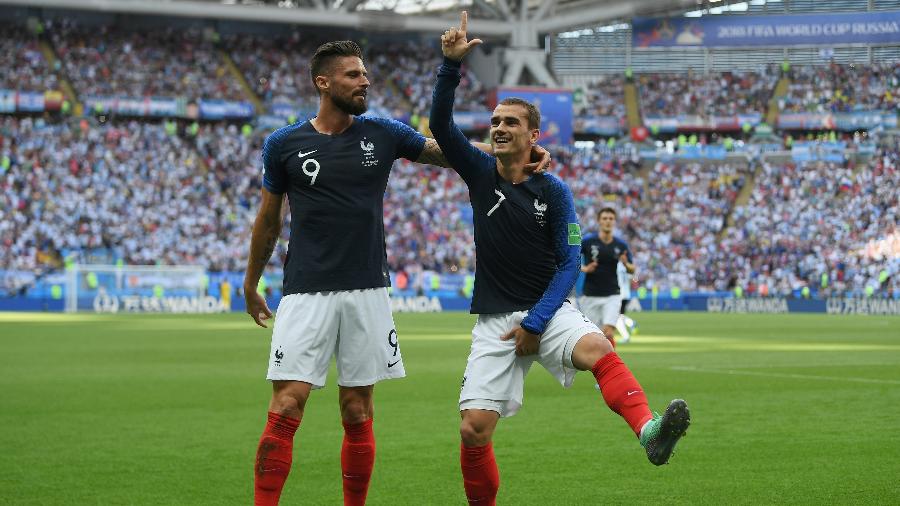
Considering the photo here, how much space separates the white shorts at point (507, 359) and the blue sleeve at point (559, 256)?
10cm

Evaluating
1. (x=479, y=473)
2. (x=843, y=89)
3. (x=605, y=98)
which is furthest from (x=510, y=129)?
(x=605, y=98)

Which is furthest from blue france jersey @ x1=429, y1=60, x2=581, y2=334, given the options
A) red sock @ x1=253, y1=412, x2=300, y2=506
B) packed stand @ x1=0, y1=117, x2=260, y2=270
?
packed stand @ x1=0, y1=117, x2=260, y2=270

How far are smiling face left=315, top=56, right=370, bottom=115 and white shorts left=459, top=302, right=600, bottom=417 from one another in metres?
1.39

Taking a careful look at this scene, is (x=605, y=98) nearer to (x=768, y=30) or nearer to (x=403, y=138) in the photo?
(x=768, y=30)

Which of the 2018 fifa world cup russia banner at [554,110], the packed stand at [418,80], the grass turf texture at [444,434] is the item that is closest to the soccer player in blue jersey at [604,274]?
the grass turf texture at [444,434]

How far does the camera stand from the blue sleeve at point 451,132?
21.2 ft

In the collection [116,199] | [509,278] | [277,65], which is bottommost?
[116,199]

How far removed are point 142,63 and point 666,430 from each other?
182 feet

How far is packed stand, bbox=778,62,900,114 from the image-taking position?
209 feet

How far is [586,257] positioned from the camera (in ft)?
59.9

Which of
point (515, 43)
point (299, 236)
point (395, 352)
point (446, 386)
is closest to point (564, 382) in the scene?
point (395, 352)

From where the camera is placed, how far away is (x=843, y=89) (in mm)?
65125

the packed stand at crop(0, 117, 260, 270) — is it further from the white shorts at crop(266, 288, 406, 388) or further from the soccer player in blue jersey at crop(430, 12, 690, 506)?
the soccer player in blue jersey at crop(430, 12, 690, 506)

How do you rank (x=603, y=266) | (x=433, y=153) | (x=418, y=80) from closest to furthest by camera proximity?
(x=433, y=153), (x=603, y=266), (x=418, y=80)
